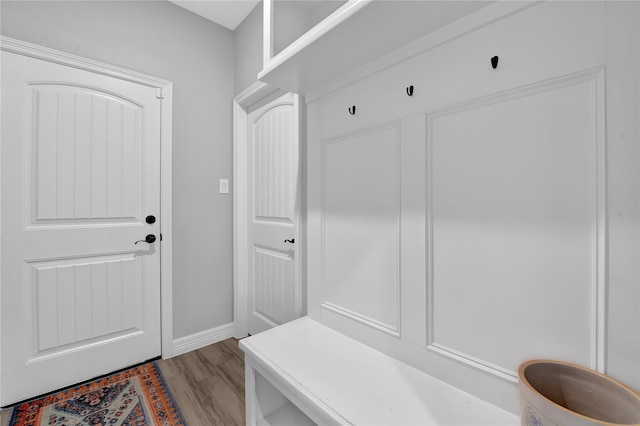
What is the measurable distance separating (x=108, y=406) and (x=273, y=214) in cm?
144

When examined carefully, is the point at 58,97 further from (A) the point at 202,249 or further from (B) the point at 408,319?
(B) the point at 408,319

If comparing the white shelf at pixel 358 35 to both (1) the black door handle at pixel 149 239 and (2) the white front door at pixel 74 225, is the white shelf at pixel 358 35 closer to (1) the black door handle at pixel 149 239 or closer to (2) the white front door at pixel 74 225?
(2) the white front door at pixel 74 225

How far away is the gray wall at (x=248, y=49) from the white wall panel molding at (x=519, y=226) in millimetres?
1610

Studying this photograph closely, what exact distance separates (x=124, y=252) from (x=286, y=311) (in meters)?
1.19

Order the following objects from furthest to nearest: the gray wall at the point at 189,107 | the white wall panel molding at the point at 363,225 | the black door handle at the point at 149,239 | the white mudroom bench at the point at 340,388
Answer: the black door handle at the point at 149,239 < the gray wall at the point at 189,107 < the white wall panel molding at the point at 363,225 < the white mudroom bench at the point at 340,388

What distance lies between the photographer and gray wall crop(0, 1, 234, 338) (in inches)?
68.2

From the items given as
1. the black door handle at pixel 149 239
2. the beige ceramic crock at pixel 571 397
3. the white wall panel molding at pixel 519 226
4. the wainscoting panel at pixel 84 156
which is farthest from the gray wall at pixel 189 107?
the beige ceramic crock at pixel 571 397

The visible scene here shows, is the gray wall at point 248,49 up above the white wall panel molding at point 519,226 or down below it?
above

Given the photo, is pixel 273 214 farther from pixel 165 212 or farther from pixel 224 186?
pixel 165 212

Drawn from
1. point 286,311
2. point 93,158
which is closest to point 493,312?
point 286,311

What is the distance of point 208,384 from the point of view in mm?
1690

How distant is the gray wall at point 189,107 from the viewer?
1733 mm

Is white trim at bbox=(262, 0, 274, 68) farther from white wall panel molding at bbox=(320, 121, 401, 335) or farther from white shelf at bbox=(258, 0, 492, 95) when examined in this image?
white wall panel molding at bbox=(320, 121, 401, 335)

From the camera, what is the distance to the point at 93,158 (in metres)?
1.71
